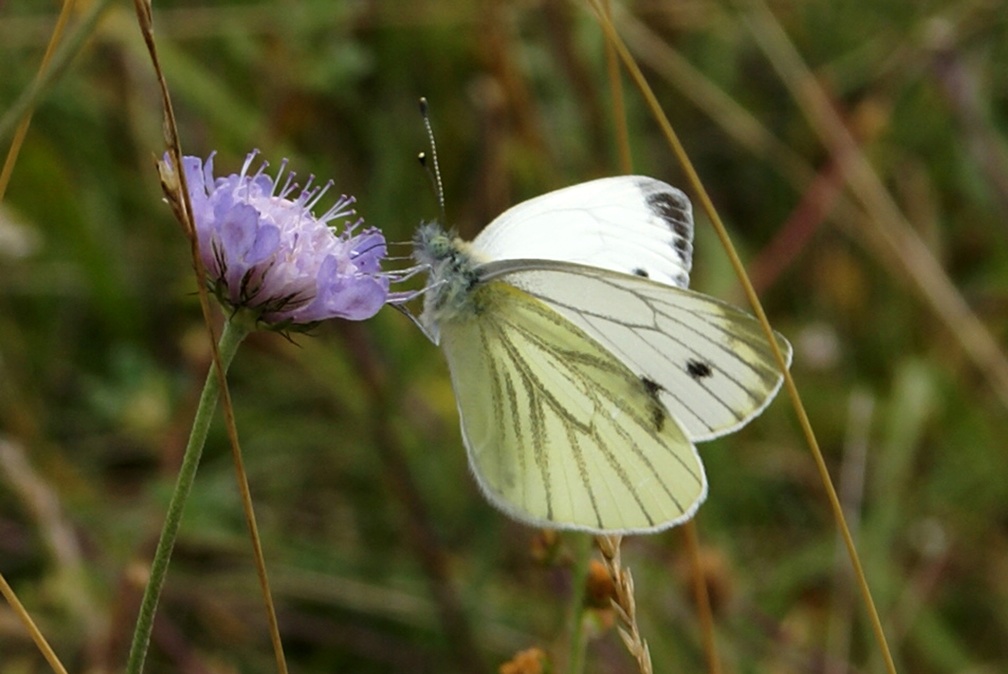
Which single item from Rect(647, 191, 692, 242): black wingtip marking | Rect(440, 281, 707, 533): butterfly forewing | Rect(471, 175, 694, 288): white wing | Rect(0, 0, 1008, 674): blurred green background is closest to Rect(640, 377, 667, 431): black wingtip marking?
Rect(440, 281, 707, 533): butterfly forewing

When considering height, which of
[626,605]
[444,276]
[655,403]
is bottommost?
[626,605]

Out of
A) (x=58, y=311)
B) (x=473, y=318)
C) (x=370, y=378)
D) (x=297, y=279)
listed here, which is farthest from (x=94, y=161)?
(x=297, y=279)

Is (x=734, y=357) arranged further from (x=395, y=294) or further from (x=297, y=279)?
(x=297, y=279)

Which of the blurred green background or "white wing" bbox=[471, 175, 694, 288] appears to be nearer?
"white wing" bbox=[471, 175, 694, 288]

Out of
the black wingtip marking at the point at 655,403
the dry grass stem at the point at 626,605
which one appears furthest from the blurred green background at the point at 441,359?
the dry grass stem at the point at 626,605

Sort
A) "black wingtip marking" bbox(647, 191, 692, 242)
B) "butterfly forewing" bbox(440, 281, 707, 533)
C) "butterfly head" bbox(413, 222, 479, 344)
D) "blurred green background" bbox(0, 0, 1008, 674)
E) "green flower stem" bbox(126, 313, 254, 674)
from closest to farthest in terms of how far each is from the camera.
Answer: "green flower stem" bbox(126, 313, 254, 674), "butterfly forewing" bbox(440, 281, 707, 533), "butterfly head" bbox(413, 222, 479, 344), "black wingtip marking" bbox(647, 191, 692, 242), "blurred green background" bbox(0, 0, 1008, 674)

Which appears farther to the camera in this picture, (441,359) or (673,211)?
(441,359)

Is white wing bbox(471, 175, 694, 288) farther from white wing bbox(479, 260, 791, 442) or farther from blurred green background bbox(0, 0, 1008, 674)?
blurred green background bbox(0, 0, 1008, 674)

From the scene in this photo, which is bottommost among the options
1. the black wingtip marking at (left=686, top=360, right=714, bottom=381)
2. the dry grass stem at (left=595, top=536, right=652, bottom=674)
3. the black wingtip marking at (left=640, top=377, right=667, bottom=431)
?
the dry grass stem at (left=595, top=536, right=652, bottom=674)

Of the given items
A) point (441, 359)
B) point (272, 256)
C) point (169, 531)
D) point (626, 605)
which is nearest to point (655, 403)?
point (626, 605)

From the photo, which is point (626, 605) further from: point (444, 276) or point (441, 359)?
point (441, 359)
